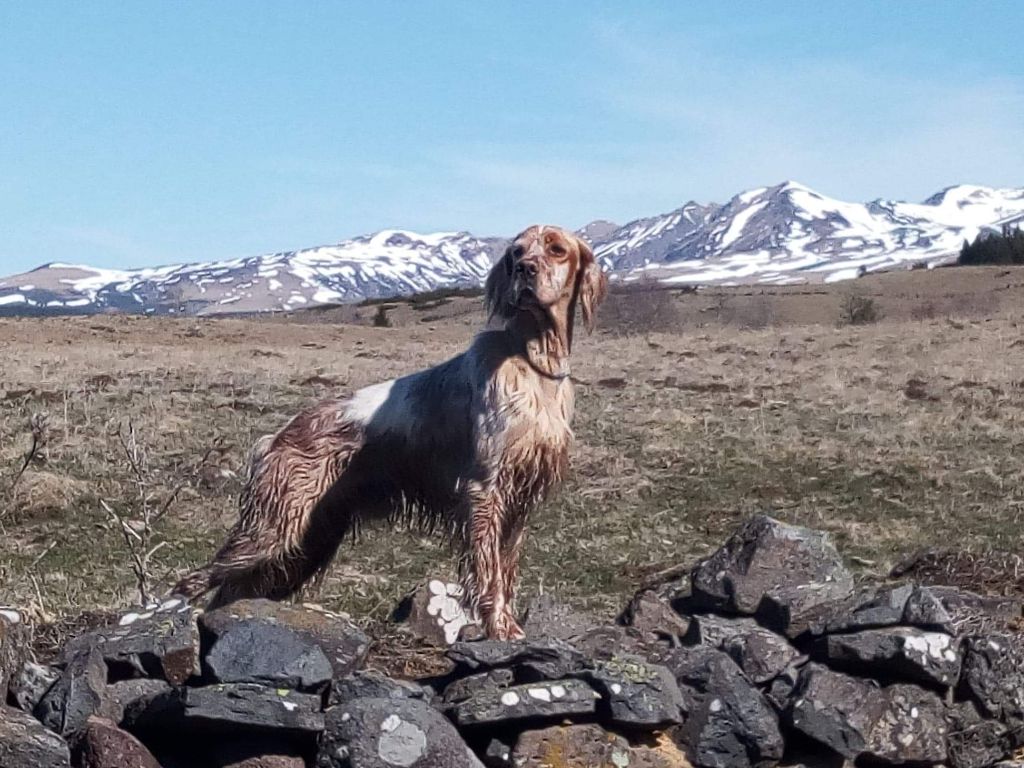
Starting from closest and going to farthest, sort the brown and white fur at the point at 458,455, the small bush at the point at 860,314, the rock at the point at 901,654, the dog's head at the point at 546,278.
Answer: the rock at the point at 901,654 < the brown and white fur at the point at 458,455 < the dog's head at the point at 546,278 < the small bush at the point at 860,314

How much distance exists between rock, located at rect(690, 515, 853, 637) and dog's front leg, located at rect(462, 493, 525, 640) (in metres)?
0.83

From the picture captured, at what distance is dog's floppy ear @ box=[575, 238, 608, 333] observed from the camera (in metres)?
6.11

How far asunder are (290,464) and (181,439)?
847 centimetres

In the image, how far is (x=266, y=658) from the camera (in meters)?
4.52

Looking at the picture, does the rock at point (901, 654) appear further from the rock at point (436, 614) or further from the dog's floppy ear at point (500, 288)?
the dog's floppy ear at point (500, 288)

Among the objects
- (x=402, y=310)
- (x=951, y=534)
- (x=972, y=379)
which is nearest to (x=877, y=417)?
(x=972, y=379)

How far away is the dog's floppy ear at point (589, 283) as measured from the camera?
6109mm

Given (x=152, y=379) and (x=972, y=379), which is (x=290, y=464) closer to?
(x=152, y=379)

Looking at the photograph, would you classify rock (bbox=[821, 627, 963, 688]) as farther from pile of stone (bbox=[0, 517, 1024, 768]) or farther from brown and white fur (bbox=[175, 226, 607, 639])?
brown and white fur (bbox=[175, 226, 607, 639])

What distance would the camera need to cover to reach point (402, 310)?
6481 cm

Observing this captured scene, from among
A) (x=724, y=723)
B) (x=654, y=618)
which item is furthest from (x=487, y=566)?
(x=724, y=723)

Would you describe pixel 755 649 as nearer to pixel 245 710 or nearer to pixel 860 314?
pixel 245 710

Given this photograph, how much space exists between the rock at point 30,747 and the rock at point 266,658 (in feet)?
1.75

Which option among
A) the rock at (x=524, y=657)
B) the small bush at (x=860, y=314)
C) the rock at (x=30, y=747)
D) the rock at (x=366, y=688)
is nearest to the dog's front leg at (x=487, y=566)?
the rock at (x=524, y=657)
